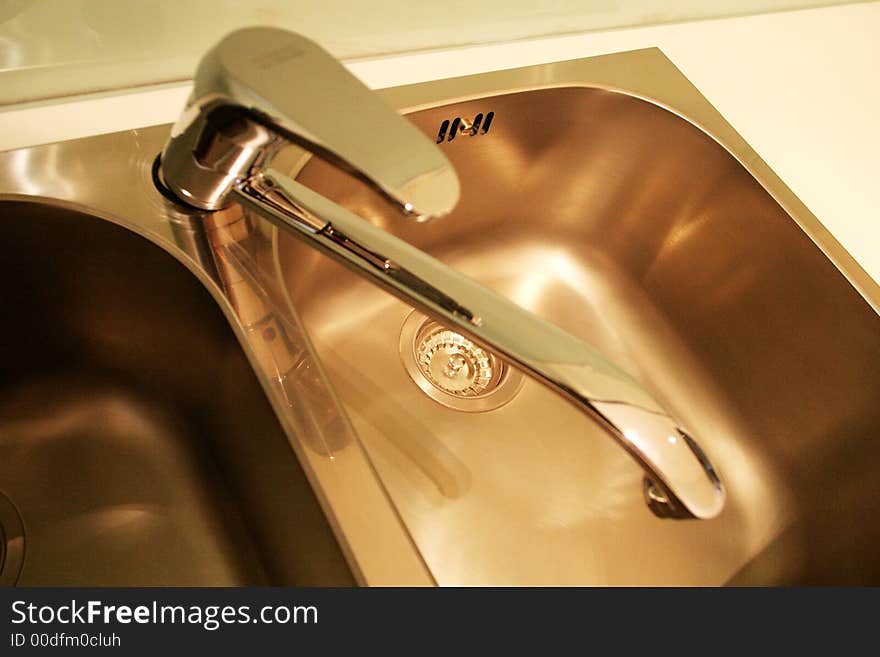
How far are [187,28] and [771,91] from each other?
2.03ft

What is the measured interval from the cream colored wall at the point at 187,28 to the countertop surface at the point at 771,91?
14 millimetres

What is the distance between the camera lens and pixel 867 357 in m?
0.51

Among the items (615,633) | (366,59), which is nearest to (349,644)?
(615,633)

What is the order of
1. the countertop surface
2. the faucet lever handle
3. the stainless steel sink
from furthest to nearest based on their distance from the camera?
the countertop surface → the stainless steel sink → the faucet lever handle

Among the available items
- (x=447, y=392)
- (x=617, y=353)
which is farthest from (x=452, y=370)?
(x=617, y=353)

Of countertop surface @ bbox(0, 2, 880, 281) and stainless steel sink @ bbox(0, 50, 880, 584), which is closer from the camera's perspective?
stainless steel sink @ bbox(0, 50, 880, 584)

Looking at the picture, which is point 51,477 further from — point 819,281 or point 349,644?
point 819,281

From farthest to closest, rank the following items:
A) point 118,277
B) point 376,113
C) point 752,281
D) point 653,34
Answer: point 653,34, point 752,281, point 118,277, point 376,113

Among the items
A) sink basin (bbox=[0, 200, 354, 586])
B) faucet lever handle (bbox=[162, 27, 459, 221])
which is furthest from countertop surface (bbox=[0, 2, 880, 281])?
faucet lever handle (bbox=[162, 27, 459, 221])

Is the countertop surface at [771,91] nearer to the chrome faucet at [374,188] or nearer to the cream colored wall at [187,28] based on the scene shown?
the cream colored wall at [187,28]

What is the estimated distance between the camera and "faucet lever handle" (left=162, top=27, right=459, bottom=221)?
296mm

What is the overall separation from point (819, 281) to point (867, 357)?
0.24ft

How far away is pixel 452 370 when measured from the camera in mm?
622

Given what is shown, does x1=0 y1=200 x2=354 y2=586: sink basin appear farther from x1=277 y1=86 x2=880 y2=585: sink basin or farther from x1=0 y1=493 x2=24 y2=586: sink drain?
x1=277 y1=86 x2=880 y2=585: sink basin
